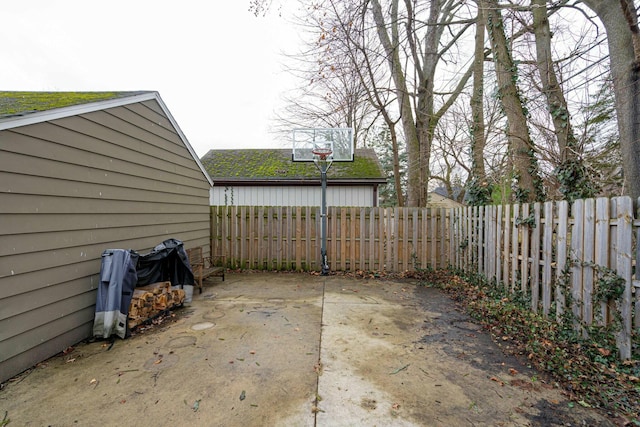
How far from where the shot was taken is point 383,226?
22.2ft

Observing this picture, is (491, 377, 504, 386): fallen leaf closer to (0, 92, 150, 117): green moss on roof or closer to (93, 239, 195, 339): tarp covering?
(93, 239, 195, 339): tarp covering

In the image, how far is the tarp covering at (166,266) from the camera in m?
3.99

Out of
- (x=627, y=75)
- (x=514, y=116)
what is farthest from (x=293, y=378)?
(x=514, y=116)

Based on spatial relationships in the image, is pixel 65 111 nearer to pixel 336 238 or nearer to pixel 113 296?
pixel 113 296

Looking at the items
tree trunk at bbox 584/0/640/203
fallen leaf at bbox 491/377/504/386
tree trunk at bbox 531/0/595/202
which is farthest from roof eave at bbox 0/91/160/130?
tree trunk at bbox 584/0/640/203

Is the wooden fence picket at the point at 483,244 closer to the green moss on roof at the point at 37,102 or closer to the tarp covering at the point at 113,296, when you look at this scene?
the tarp covering at the point at 113,296

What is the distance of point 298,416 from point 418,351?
4.98ft

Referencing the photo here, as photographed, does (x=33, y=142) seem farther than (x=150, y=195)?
No

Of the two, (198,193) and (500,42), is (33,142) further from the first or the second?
(500,42)

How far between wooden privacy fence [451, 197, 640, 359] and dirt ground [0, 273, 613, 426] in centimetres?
88

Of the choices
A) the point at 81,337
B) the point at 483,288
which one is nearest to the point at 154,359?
the point at 81,337

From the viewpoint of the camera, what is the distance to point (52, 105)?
10.1ft

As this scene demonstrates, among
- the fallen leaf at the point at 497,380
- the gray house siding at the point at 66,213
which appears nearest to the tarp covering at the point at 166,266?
the gray house siding at the point at 66,213

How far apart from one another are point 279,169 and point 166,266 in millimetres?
6429
